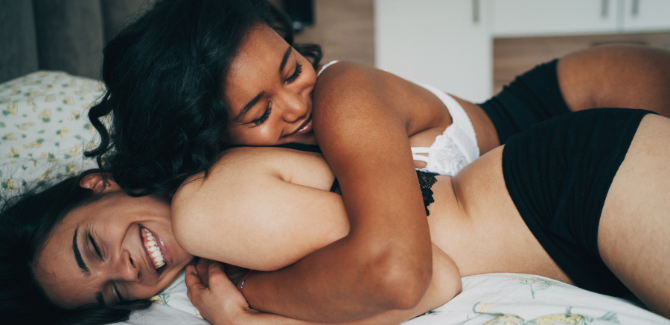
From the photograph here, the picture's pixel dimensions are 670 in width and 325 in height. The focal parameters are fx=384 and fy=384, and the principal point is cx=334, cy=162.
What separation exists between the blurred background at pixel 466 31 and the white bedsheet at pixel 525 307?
6.68ft

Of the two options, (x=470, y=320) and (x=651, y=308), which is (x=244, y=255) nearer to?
(x=470, y=320)

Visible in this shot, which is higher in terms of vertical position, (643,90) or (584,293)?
(643,90)

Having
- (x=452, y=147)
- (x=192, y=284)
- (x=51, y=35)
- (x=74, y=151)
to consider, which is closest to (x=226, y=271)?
(x=192, y=284)

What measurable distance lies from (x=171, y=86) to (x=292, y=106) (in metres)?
0.25

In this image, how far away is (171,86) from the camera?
2.61ft

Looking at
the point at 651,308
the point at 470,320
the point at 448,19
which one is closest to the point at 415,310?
the point at 470,320

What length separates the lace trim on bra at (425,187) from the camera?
0.79m

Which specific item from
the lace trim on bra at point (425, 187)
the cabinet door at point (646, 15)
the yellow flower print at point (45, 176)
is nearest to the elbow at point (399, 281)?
the lace trim on bra at point (425, 187)

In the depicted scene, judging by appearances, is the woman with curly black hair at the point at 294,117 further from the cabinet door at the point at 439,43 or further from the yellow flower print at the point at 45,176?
the cabinet door at the point at 439,43

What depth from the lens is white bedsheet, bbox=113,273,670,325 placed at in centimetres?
60

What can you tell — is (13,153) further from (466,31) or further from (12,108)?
(466,31)

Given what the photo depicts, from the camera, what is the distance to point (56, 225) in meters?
0.87

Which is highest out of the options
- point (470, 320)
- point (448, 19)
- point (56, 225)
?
point (448, 19)

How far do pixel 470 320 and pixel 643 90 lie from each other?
834 mm
